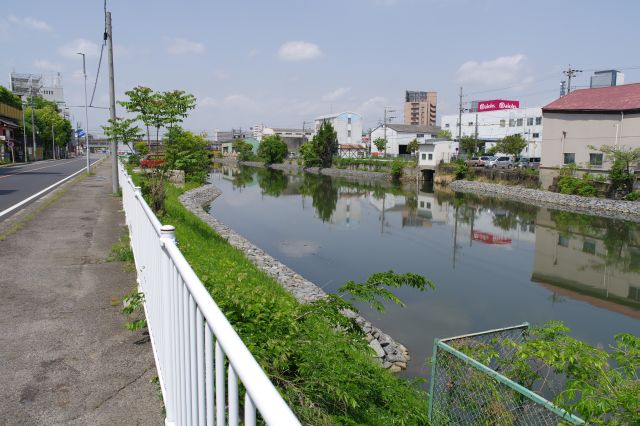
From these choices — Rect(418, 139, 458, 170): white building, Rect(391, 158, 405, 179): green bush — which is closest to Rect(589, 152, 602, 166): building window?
Rect(418, 139, 458, 170): white building

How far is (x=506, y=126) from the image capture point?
69438 millimetres

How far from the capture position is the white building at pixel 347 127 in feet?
306

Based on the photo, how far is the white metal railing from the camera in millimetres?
1199

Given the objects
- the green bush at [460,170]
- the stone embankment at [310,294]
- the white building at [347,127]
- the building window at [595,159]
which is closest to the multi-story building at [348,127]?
the white building at [347,127]

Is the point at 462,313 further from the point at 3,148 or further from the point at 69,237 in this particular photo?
the point at 3,148

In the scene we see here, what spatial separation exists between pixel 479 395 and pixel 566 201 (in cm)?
3171

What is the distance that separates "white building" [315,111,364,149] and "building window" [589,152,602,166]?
61.0 m

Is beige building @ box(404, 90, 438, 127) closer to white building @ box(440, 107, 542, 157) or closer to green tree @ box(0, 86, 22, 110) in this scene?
white building @ box(440, 107, 542, 157)

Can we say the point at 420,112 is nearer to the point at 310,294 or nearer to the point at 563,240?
the point at 563,240

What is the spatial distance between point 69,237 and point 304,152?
59652 millimetres

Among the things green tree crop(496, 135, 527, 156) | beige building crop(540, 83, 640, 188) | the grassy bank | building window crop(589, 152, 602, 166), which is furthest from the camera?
green tree crop(496, 135, 527, 156)

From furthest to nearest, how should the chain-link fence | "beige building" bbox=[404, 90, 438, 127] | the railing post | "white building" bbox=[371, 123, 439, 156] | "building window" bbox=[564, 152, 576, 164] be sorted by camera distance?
"beige building" bbox=[404, 90, 438, 127], "white building" bbox=[371, 123, 439, 156], "building window" bbox=[564, 152, 576, 164], the chain-link fence, the railing post

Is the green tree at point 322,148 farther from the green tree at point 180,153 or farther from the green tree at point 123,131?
the green tree at point 123,131

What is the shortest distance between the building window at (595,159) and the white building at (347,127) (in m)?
61.0
